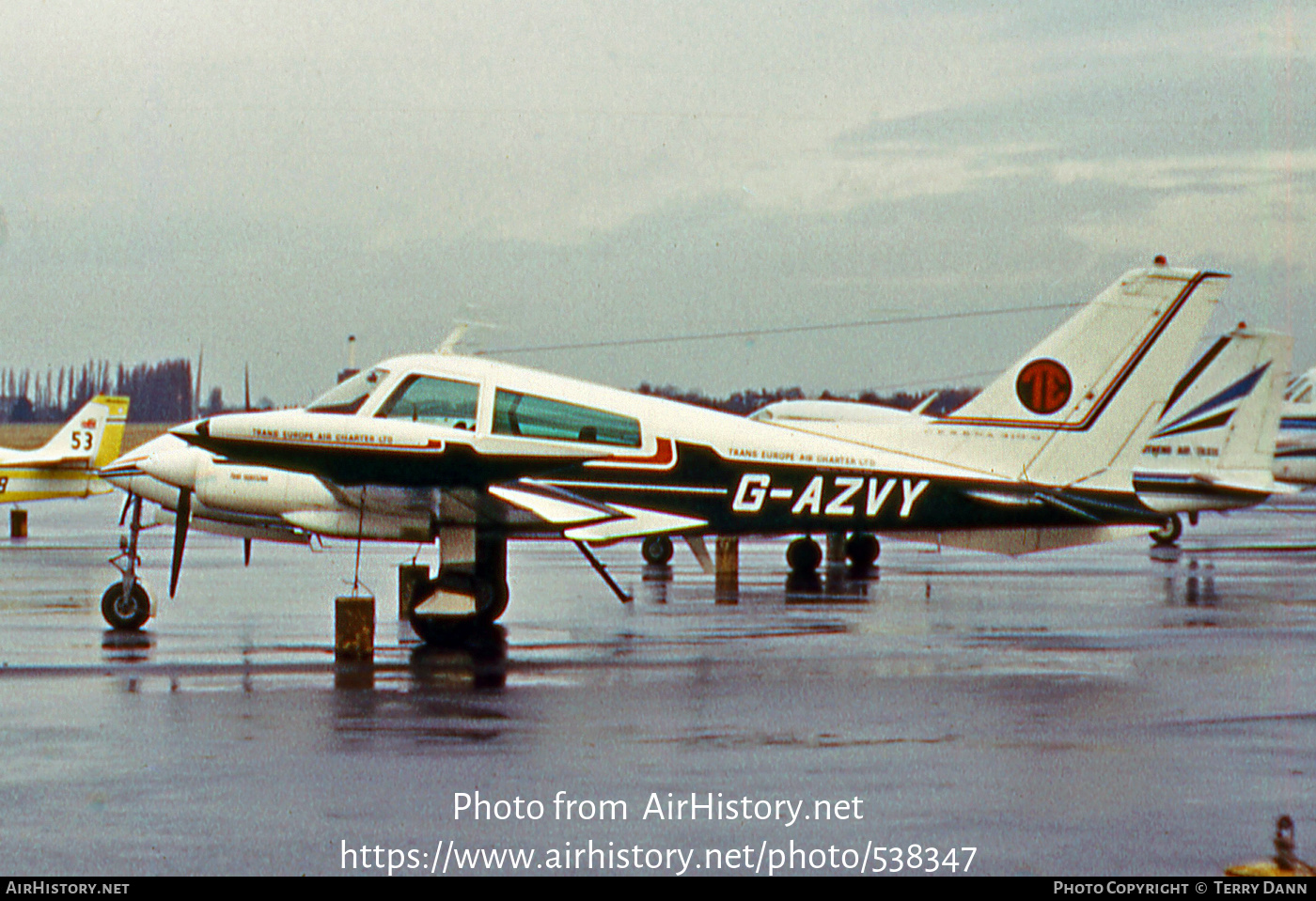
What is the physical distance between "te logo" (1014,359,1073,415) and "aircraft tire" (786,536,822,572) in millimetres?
6587

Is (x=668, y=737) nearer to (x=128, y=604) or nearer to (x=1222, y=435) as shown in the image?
(x=128, y=604)

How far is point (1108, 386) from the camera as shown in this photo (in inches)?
600

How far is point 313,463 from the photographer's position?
1266 cm

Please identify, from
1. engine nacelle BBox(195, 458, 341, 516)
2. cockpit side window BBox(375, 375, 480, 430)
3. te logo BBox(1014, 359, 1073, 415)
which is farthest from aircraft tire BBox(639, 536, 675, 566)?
cockpit side window BBox(375, 375, 480, 430)

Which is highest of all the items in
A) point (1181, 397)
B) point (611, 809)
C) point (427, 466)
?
point (1181, 397)

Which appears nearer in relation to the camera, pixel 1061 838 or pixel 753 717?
pixel 1061 838

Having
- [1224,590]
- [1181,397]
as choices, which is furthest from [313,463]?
[1181,397]

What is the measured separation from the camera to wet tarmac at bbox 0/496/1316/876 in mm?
6562

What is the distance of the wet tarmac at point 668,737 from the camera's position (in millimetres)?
6562

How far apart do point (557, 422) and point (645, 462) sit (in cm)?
97

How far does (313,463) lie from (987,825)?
7.27m

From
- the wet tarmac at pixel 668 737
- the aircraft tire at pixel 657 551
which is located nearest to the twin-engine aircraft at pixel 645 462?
the wet tarmac at pixel 668 737

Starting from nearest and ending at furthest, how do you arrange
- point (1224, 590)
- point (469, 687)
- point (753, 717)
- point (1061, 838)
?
point (1061, 838) < point (753, 717) < point (469, 687) < point (1224, 590)

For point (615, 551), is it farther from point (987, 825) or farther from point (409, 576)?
point (987, 825)
